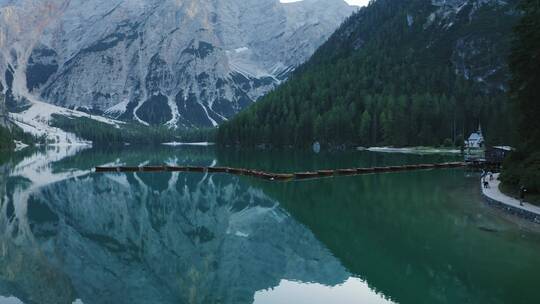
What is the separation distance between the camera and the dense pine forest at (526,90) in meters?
49.7

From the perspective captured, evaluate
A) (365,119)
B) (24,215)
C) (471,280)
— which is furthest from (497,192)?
(365,119)

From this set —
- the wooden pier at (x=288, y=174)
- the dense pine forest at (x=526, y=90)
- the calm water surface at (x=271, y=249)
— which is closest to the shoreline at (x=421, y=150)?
the wooden pier at (x=288, y=174)

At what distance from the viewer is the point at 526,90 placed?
171 feet

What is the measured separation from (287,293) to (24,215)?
37.1m

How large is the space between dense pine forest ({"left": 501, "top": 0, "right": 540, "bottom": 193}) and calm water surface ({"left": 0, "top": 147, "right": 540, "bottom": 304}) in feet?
17.8

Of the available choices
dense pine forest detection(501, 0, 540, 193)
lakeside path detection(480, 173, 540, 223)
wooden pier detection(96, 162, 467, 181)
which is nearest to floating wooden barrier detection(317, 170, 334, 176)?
wooden pier detection(96, 162, 467, 181)

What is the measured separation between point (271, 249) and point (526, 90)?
3623 cm

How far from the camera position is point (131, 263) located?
105ft

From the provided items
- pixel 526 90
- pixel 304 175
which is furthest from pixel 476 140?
pixel 526 90

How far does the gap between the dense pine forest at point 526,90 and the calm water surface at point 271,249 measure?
5423 mm

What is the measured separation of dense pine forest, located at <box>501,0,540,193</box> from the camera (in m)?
49.7

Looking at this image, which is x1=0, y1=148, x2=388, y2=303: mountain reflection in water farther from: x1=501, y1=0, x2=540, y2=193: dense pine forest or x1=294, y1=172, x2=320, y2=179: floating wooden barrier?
x1=501, y1=0, x2=540, y2=193: dense pine forest

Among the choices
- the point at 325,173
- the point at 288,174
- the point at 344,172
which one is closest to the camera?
the point at 288,174

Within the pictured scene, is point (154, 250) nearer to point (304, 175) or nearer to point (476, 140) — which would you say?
point (304, 175)
